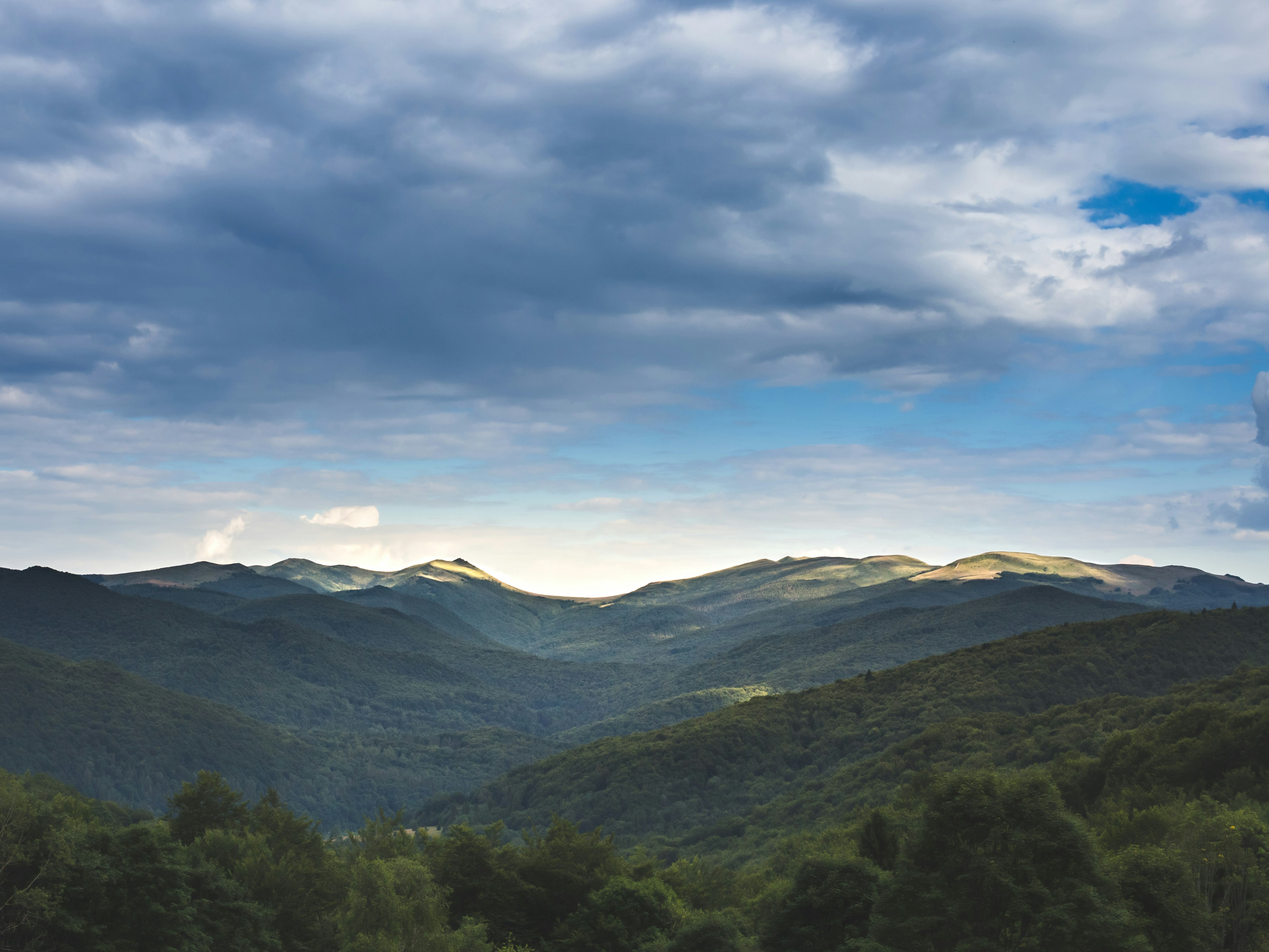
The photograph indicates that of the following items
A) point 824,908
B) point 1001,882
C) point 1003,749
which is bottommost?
point 1003,749

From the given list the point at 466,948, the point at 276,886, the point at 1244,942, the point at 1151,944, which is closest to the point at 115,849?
the point at 276,886

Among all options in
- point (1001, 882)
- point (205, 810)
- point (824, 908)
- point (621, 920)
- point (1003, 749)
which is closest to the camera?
point (1001, 882)

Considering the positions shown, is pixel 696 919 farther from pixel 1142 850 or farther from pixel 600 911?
pixel 1142 850

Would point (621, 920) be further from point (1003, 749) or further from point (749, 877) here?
point (1003, 749)

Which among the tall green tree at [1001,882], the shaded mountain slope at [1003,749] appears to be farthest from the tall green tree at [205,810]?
the shaded mountain slope at [1003,749]

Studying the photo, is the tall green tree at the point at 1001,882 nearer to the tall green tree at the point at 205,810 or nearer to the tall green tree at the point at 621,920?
the tall green tree at the point at 621,920

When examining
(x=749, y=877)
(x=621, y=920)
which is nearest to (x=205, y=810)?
(x=621, y=920)

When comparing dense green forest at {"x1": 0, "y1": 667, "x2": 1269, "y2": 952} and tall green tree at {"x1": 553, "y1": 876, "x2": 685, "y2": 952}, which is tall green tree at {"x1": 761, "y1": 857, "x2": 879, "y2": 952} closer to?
dense green forest at {"x1": 0, "y1": 667, "x2": 1269, "y2": 952}

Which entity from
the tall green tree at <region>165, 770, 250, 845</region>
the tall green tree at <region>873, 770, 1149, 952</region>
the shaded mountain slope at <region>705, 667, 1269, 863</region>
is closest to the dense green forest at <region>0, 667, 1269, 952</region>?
the tall green tree at <region>873, 770, 1149, 952</region>

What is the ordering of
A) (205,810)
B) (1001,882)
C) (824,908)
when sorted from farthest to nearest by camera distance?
(205,810) → (824,908) → (1001,882)

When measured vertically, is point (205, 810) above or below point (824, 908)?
below

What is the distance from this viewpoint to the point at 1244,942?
45.8 metres

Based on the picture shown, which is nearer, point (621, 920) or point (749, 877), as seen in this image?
point (621, 920)

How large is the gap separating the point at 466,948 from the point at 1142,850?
38.8 meters
